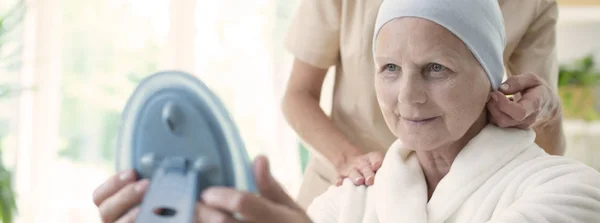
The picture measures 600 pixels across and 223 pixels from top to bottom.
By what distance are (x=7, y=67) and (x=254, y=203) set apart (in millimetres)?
3188

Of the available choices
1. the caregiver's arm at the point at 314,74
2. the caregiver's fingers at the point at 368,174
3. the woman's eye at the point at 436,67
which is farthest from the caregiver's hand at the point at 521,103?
the caregiver's arm at the point at 314,74

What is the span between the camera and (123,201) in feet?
2.79

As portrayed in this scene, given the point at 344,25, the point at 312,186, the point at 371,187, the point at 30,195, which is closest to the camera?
the point at 371,187

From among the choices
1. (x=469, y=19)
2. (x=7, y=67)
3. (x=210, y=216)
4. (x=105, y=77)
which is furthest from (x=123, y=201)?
(x=105, y=77)

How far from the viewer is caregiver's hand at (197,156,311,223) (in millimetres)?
783

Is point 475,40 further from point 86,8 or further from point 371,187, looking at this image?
point 86,8

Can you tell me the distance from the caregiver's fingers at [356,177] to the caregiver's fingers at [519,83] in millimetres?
322

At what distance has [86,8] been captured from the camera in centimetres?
398

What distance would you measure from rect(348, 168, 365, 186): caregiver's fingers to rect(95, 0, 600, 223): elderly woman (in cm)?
11

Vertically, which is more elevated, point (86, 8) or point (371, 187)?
point (86, 8)

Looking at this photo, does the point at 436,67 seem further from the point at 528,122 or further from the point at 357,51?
the point at 357,51

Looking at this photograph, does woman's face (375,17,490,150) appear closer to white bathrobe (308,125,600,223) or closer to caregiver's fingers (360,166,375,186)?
white bathrobe (308,125,600,223)

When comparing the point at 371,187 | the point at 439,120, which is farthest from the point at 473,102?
the point at 371,187

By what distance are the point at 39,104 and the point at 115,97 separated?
16.1 inches
